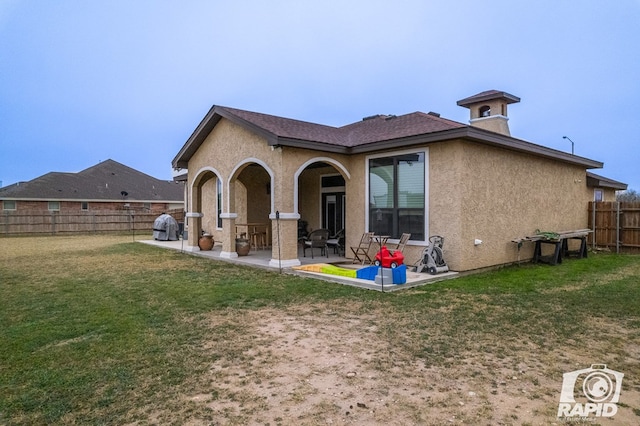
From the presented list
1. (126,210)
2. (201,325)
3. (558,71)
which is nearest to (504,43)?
(558,71)

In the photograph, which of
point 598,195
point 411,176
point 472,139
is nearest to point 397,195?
point 411,176

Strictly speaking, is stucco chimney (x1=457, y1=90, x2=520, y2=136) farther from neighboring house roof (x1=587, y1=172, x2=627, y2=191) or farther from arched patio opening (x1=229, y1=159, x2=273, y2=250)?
arched patio opening (x1=229, y1=159, x2=273, y2=250)

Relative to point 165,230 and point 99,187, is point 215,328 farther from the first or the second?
point 99,187

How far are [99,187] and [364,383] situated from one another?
1214 inches

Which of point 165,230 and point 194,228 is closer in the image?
point 194,228

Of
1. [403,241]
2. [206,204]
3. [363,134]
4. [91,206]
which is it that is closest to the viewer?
[403,241]

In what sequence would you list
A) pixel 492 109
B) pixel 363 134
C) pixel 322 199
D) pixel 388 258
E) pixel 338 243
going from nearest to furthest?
pixel 388 258, pixel 363 134, pixel 338 243, pixel 492 109, pixel 322 199

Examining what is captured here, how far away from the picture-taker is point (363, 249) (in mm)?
10594

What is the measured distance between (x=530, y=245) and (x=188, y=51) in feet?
55.1

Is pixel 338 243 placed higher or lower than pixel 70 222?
lower

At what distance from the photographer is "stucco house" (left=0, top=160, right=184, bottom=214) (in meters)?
26.6

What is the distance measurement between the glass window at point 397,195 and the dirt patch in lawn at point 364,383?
5.00 metres

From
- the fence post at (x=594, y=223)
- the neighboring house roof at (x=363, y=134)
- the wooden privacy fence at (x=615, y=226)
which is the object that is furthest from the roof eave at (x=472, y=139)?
the wooden privacy fence at (x=615, y=226)

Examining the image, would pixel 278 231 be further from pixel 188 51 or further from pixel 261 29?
pixel 188 51
